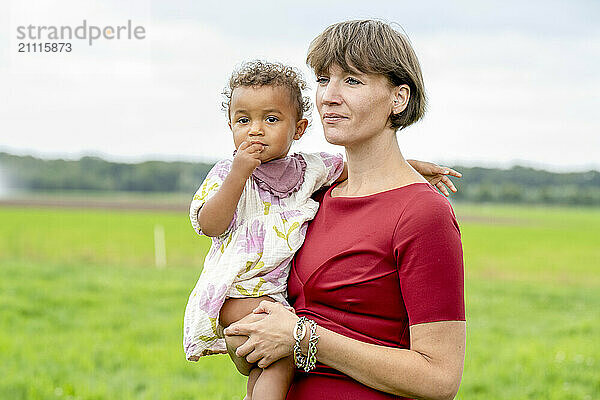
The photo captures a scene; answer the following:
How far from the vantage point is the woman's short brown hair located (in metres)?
2.20

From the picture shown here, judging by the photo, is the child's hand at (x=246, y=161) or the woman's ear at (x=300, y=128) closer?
the child's hand at (x=246, y=161)

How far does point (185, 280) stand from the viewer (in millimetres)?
17969

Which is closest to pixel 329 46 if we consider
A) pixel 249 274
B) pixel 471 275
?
pixel 249 274

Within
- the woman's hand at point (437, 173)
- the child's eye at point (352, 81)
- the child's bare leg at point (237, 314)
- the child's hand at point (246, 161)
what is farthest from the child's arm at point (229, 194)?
the woman's hand at point (437, 173)

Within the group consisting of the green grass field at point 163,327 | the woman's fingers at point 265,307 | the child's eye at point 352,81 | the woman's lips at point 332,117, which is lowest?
the green grass field at point 163,327

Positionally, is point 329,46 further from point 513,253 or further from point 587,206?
point 587,206

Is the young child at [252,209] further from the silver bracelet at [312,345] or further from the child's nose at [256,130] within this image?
the silver bracelet at [312,345]

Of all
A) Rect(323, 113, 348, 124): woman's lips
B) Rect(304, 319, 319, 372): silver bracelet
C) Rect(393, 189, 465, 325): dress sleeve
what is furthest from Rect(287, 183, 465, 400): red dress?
Rect(323, 113, 348, 124): woman's lips

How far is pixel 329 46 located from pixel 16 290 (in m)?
13.9

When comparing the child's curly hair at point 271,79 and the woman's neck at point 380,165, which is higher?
the child's curly hair at point 271,79

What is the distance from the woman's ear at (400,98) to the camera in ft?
7.43

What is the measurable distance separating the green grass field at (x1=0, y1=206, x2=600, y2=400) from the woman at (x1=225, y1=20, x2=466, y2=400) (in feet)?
19.9

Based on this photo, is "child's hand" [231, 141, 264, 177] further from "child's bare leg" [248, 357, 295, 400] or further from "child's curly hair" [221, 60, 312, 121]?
"child's bare leg" [248, 357, 295, 400]

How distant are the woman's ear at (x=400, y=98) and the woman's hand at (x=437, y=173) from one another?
45cm
